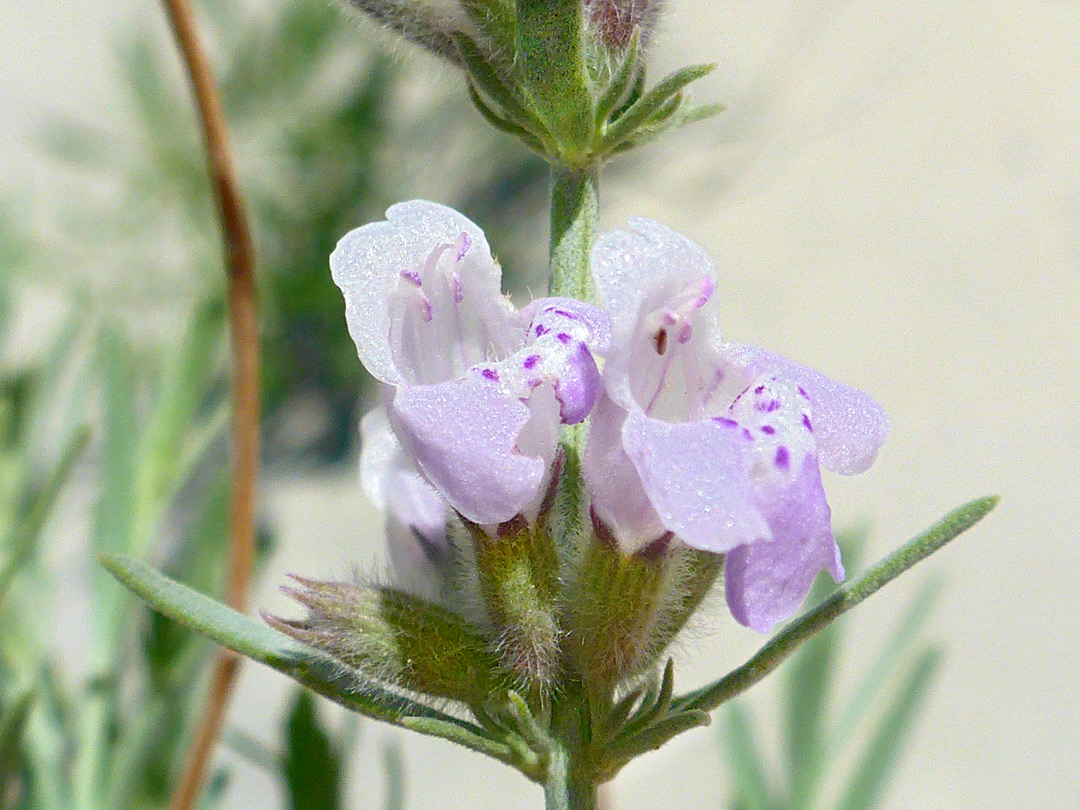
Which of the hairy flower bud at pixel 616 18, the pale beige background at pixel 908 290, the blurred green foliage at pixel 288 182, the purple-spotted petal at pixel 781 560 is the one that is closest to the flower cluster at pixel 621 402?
Answer: the purple-spotted petal at pixel 781 560

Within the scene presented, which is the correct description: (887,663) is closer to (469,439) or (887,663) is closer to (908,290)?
(469,439)

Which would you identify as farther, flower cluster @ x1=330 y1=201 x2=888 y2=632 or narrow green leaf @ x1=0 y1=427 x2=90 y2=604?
narrow green leaf @ x1=0 y1=427 x2=90 y2=604

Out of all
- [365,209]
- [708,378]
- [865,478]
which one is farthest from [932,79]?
[708,378]

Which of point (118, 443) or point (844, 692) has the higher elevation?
point (118, 443)

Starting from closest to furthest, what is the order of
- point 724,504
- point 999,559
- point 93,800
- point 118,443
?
point 724,504, point 93,800, point 118,443, point 999,559

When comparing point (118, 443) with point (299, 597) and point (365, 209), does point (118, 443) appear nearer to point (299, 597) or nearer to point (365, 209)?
point (299, 597)

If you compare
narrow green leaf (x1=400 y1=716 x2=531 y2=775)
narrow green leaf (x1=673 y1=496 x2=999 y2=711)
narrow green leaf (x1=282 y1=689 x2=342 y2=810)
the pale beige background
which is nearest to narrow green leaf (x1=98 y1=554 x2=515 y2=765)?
narrow green leaf (x1=400 y1=716 x2=531 y2=775)

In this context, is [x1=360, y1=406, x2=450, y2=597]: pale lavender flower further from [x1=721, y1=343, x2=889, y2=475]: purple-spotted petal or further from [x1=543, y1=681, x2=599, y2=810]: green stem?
[x1=721, y1=343, x2=889, y2=475]: purple-spotted petal
